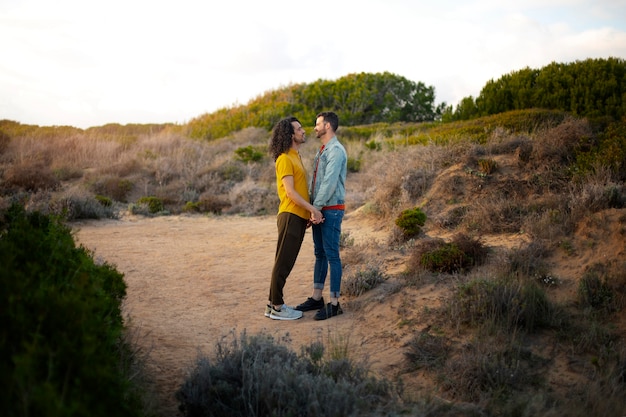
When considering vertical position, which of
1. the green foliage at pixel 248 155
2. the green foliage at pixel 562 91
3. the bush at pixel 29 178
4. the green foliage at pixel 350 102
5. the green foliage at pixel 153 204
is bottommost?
the green foliage at pixel 153 204

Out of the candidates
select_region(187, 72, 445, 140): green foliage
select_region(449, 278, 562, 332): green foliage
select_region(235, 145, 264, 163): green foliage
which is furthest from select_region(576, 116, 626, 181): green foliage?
select_region(187, 72, 445, 140): green foliage

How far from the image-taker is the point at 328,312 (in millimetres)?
6020

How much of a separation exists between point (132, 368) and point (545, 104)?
14674 millimetres

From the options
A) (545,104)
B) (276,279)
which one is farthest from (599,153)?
(545,104)

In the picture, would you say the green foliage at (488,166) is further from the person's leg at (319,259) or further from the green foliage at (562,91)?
the person's leg at (319,259)

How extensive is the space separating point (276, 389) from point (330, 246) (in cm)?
254

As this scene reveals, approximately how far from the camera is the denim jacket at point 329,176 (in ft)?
18.3

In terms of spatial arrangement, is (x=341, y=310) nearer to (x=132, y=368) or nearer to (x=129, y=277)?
(x=132, y=368)

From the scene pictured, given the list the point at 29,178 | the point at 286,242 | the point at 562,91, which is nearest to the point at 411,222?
the point at 286,242

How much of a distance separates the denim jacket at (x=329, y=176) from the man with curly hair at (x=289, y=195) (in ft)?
0.46

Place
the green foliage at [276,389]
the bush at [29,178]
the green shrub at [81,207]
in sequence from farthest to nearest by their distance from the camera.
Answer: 1. the bush at [29,178]
2. the green shrub at [81,207]
3. the green foliage at [276,389]

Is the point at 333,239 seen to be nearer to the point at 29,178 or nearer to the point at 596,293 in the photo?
the point at 596,293

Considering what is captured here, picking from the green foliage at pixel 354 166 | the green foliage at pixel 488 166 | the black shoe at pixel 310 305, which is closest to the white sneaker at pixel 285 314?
the black shoe at pixel 310 305

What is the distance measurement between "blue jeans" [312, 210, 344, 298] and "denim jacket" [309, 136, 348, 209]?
0.17m
